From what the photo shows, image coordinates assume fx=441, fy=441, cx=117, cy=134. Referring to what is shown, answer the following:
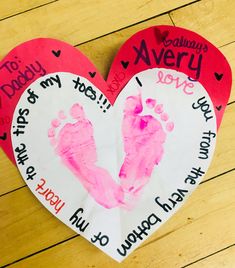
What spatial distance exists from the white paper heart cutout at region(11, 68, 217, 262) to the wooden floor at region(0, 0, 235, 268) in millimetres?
20

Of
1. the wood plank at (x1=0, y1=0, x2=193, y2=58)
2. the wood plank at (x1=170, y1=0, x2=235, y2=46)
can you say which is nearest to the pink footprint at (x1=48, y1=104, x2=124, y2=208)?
the wood plank at (x1=0, y1=0, x2=193, y2=58)

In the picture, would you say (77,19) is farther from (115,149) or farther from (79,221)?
(79,221)

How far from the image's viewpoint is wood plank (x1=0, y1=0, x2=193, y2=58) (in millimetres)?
709

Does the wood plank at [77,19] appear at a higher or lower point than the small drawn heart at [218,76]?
higher

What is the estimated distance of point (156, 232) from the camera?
0.70 metres

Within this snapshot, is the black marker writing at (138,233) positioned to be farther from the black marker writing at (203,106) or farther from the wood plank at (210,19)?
the wood plank at (210,19)

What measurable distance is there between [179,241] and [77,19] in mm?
396

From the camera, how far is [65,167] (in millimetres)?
679

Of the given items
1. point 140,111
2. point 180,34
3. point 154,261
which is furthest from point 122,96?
point 154,261

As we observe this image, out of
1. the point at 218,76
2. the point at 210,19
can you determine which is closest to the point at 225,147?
the point at 218,76

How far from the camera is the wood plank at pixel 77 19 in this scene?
0.71 metres

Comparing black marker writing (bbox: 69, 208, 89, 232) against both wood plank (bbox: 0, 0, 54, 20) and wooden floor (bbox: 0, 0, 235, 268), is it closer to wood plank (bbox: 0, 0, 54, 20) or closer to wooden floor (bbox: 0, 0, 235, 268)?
wooden floor (bbox: 0, 0, 235, 268)

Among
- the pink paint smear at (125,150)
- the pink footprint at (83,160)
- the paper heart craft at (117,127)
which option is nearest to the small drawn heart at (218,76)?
the paper heart craft at (117,127)

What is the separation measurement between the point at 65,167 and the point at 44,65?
16cm
